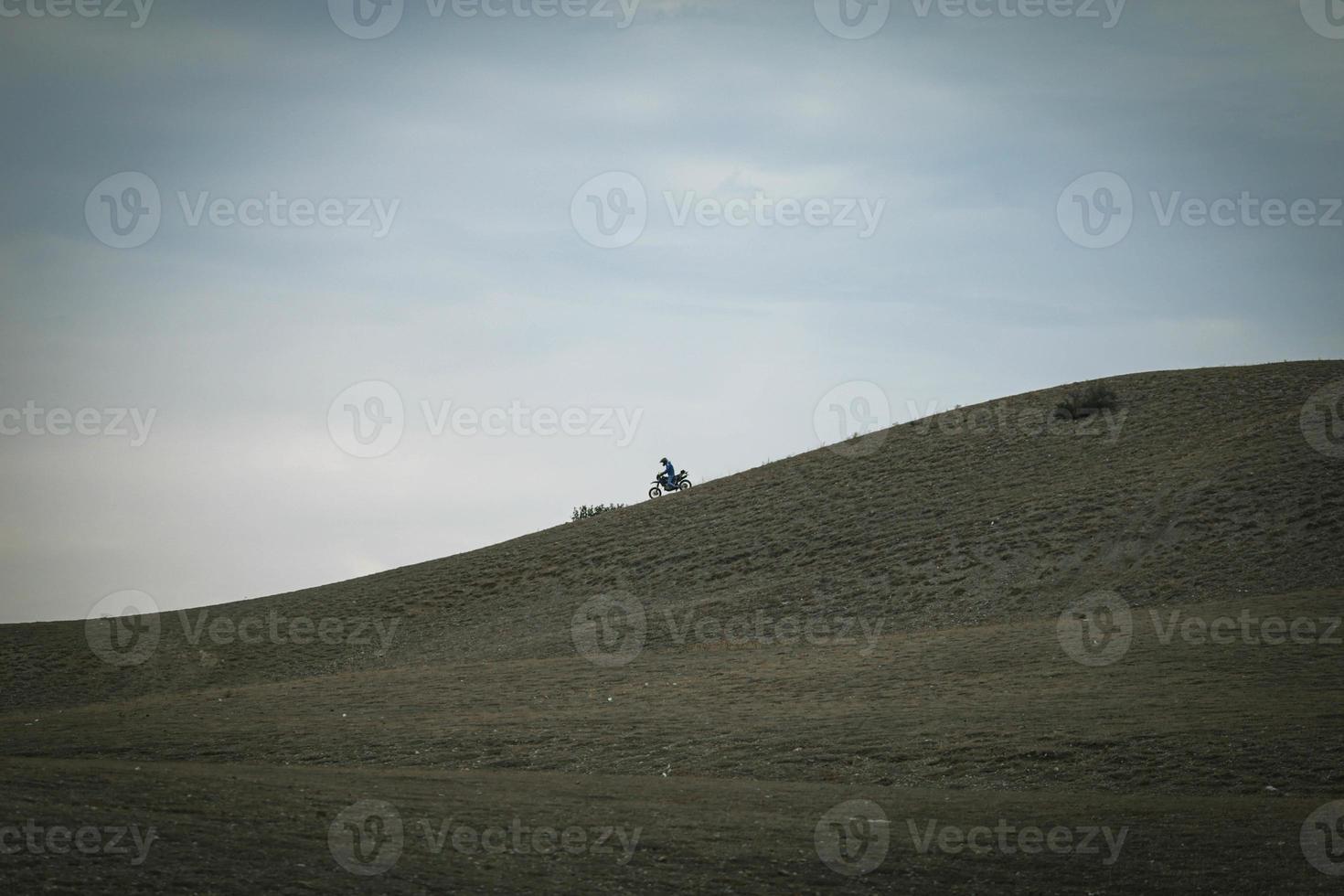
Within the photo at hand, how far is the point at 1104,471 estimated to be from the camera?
4431 cm

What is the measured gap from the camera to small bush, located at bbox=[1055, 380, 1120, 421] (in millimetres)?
54500

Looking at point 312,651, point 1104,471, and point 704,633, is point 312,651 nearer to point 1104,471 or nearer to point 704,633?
point 704,633

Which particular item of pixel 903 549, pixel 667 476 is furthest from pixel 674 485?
pixel 903 549

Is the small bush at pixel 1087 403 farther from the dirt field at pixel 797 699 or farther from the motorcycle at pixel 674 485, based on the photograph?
the motorcycle at pixel 674 485

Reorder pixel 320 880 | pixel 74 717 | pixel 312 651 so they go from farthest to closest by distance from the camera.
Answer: pixel 312 651 → pixel 74 717 → pixel 320 880

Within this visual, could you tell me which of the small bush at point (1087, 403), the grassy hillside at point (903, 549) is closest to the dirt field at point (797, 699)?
the grassy hillside at point (903, 549)

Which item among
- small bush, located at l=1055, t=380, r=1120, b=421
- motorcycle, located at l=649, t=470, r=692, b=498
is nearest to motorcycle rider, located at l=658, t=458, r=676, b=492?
motorcycle, located at l=649, t=470, r=692, b=498

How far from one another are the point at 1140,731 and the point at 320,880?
46.6 ft

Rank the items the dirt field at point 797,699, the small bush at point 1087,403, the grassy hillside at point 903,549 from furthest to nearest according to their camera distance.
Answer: the small bush at point 1087,403, the grassy hillside at point 903,549, the dirt field at point 797,699

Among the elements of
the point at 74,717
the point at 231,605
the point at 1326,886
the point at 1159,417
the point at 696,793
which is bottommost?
the point at 1326,886

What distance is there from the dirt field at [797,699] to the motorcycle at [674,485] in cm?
298

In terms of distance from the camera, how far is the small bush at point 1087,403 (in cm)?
5450

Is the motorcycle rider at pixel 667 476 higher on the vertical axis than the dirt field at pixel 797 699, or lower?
higher

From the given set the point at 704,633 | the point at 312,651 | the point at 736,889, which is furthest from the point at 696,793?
the point at 312,651
